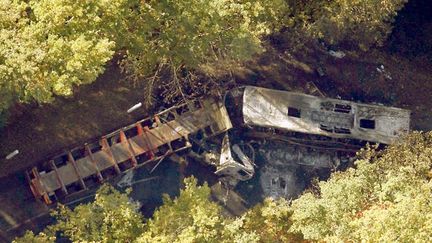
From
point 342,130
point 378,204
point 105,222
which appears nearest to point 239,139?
point 342,130

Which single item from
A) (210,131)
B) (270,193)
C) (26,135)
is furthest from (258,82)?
(26,135)

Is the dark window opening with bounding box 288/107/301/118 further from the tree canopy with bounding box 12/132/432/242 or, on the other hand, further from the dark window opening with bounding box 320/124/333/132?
the tree canopy with bounding box 12/132/432/242

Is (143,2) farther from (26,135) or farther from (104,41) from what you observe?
(26,135)

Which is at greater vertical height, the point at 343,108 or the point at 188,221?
the point at 343,108

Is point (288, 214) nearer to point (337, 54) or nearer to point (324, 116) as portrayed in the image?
point (324, 116)

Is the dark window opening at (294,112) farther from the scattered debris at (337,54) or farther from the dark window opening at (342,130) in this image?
the scattered debris at (337,54)

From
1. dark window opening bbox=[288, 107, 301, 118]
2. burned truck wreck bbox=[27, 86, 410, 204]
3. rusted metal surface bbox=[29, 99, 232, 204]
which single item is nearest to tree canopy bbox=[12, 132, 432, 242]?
rusted metal surface bbox=[29, 99, 232, 204]
